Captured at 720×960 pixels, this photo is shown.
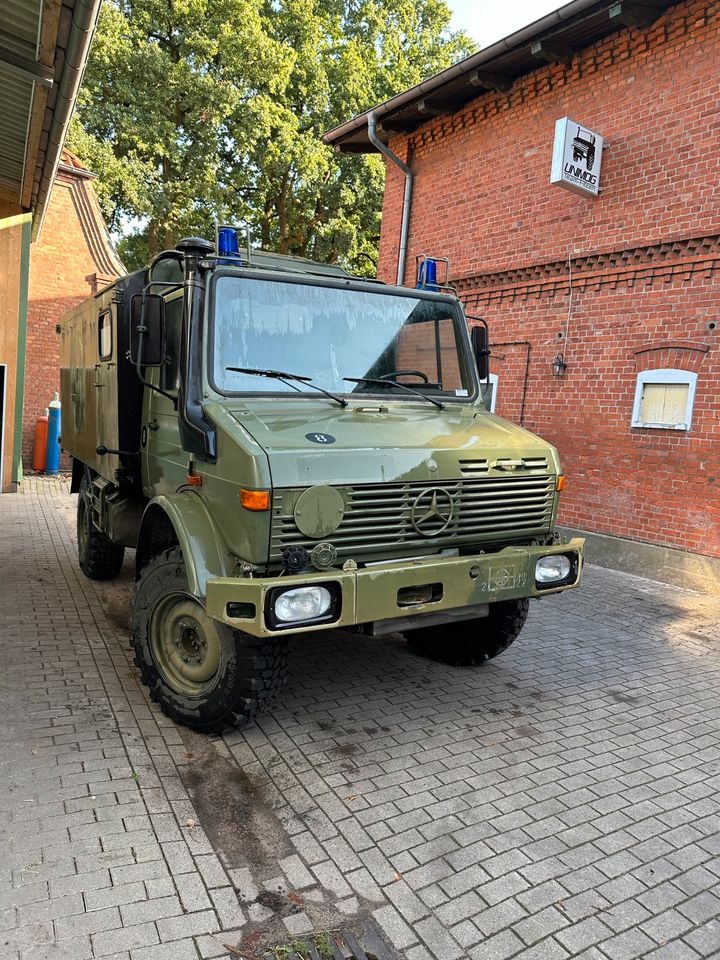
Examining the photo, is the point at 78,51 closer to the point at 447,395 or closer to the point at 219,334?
the point at 219,334

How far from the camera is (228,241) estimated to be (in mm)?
3895

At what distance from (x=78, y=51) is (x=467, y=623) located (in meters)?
5.17

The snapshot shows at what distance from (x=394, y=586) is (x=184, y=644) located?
1349 millimetres

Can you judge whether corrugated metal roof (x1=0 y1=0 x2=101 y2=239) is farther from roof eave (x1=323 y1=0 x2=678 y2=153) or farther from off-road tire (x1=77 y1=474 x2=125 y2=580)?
roof eave (x1=323 y1=0 x2=678 y2=153)

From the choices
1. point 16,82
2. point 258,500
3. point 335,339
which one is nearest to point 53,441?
point 16,82

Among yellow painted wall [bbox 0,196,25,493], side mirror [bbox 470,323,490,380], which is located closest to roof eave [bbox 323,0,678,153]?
side mirror [bbox 470,323,490,380]

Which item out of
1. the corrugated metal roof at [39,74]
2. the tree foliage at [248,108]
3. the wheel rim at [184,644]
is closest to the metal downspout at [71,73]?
the corrugated metal roof at [39,74]

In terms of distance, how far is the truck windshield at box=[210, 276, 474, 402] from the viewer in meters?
3.64

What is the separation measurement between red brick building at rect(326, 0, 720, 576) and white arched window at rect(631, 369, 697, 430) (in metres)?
0.02

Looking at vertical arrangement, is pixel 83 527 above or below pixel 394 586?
below

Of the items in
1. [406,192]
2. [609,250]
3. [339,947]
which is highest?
[406,192]

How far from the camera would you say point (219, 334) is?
3596 millimetres

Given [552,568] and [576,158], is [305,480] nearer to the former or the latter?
[552,568]

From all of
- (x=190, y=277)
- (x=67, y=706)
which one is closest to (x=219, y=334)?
(x=190, y=277)
